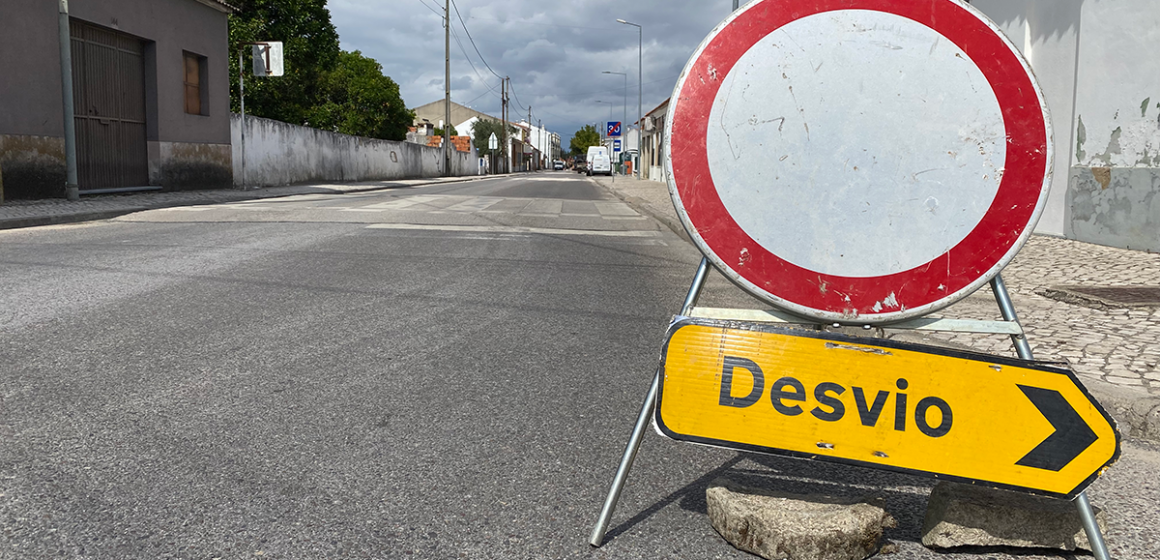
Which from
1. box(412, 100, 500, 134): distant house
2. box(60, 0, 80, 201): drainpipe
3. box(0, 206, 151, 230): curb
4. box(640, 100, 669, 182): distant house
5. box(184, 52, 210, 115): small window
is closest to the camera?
box(0, 206, 151, 230): curb

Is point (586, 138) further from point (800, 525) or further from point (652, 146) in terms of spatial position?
point (800, 525)

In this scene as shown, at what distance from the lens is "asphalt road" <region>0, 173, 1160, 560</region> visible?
2.22 metres

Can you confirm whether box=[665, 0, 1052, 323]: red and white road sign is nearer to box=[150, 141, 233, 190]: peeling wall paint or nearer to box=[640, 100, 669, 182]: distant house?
box=[150, 141, 233, 190]: peeling wall paint

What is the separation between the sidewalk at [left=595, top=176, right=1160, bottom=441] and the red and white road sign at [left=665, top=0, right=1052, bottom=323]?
0.93 metres

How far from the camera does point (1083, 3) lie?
9.55 m

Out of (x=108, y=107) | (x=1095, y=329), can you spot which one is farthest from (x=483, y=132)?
(x=1095, y=329)

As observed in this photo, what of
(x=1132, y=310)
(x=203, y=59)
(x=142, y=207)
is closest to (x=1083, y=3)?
(x=1132, y=310)

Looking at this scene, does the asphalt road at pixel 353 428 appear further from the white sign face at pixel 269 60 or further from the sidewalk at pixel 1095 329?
the white sign face at pixel 269 60

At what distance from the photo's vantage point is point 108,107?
17062mm

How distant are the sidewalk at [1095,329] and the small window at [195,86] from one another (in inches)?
745

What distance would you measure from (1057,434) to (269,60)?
68.6 ft

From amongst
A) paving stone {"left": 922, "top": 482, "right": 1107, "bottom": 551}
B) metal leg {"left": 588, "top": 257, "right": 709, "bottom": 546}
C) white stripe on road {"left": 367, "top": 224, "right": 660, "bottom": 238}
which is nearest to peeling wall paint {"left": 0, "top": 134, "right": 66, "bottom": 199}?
white stripe on road {"left": 367, "top": 224, "right": 660, "bottom": 238}

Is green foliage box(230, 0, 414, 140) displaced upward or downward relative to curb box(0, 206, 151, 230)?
upward

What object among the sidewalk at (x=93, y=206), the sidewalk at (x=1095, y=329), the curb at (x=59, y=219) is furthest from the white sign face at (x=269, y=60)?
the sidewalk at (x=1095, y=329)
